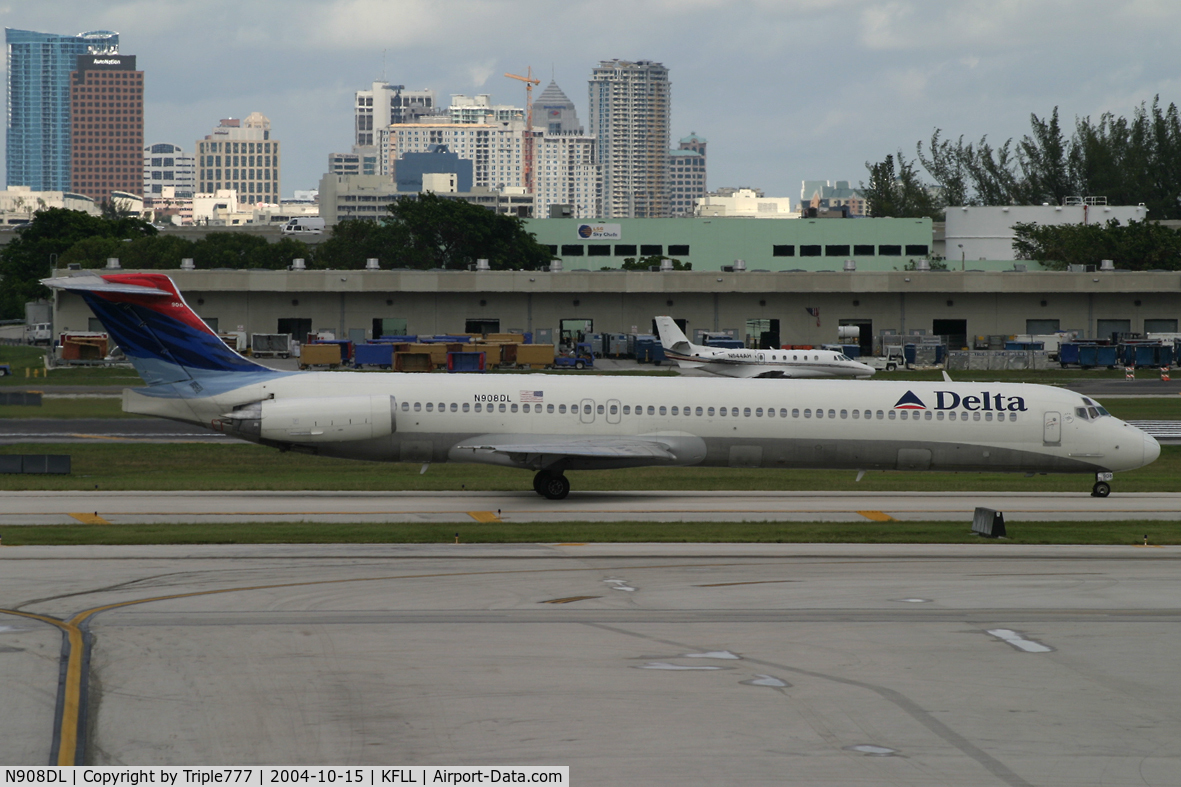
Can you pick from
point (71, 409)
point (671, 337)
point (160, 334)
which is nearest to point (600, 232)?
point (671, 337)

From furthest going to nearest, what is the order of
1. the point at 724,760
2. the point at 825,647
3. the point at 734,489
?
the point at 734,489 < the point at 825,647 < the point at 724,760

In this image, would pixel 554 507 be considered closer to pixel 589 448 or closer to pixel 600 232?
pixel 589 448

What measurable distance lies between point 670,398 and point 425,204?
9522cm

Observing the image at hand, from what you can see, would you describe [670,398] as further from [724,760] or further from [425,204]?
[425,204]

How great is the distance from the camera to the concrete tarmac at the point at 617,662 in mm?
11805

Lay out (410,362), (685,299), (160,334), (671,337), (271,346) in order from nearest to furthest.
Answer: (160,334), (410,362), (671,337), (271,346), (685,299)

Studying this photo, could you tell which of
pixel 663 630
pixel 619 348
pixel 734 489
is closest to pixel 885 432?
pixel 734 489

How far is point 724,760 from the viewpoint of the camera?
11.7 m

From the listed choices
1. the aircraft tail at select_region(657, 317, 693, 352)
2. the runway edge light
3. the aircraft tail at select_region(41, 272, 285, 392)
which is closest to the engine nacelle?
the aircraft tail at select_region(41, 272, 285, 392)

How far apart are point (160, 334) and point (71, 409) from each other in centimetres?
2057

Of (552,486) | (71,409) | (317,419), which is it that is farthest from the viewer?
(71,409)

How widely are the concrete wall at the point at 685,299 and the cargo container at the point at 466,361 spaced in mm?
12801

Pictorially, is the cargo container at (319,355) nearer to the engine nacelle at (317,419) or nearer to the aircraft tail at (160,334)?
the aircraft tail at (160,334)

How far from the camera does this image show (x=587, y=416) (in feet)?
98.5
